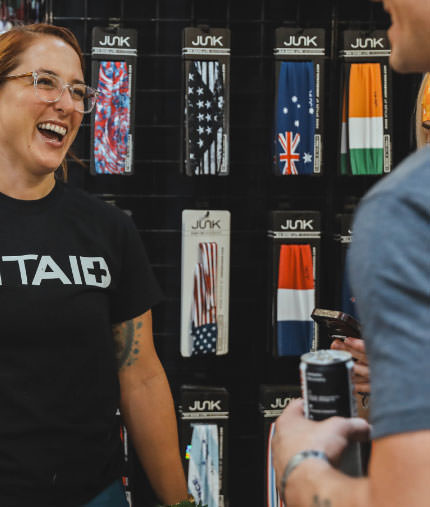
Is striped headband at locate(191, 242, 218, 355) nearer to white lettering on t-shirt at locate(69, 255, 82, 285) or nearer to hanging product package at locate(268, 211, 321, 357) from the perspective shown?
hanging product package at locate(268, 211, 321, 357)

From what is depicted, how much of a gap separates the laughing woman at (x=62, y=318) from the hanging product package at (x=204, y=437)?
1.17 m

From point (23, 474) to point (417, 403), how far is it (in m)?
1.11

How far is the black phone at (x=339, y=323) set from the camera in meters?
1.52

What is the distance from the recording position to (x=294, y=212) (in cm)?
304

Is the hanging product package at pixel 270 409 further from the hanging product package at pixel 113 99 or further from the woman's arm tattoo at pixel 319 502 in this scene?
the woman's arm tattoo at pixel 319 502

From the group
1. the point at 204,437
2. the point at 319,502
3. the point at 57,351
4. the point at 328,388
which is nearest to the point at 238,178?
the point at 204,437

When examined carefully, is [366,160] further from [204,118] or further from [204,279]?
[204,279]

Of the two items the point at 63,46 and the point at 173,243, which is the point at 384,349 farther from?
the point at 173,243

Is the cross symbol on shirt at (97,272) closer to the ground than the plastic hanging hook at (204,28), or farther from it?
closer to the ground

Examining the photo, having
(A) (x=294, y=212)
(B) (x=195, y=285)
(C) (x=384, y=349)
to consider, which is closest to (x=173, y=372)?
(B) (x=195, y=285)

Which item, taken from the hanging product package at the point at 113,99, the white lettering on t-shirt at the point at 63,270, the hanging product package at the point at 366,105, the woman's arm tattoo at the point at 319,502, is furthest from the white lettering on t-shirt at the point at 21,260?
the hanging product package at the point at 366,105

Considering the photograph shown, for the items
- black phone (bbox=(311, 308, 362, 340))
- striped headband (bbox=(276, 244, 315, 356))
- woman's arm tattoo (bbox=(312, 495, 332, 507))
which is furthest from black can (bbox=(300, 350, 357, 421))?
striped headband (bbox=(276, 244, 315, 356))

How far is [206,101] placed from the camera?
3043mm

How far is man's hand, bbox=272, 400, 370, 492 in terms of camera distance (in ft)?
2.59
